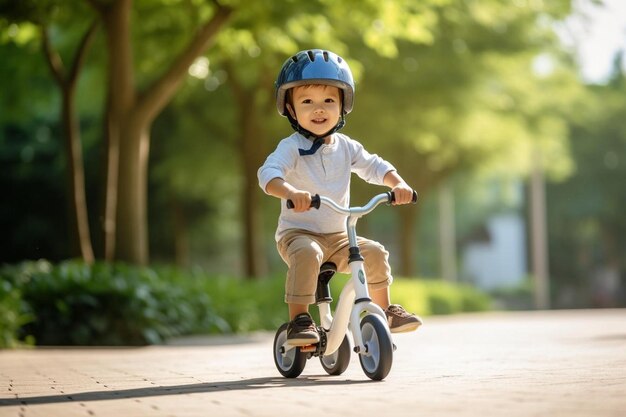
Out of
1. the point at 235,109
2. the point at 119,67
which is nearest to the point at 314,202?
the point at 119,67

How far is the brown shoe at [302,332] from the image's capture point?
21.3 feet

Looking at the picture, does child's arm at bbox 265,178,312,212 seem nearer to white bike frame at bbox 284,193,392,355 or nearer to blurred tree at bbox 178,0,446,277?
white bike frame at bbox 284,193,392,355

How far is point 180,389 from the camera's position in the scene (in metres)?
6.44

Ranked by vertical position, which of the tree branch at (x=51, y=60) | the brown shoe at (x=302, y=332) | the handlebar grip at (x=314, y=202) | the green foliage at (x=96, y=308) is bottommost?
the brown shoe at (x=302, y=332)

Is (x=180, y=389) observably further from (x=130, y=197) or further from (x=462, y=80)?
(x=462, y=80)

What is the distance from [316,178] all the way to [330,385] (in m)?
1.19

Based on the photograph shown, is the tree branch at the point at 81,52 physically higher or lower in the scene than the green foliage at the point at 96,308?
higher

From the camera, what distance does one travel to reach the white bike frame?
21.1 feet

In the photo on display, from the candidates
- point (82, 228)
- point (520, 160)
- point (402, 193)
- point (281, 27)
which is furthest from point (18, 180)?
point (402, 193)

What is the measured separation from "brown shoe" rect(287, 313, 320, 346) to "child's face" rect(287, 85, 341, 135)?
1071mm

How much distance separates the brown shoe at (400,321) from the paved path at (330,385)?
0.29 meters

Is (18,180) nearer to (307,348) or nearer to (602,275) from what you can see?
(307,348)

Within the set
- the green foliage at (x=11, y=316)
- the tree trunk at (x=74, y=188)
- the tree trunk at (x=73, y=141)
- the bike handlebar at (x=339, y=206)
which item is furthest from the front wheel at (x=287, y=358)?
the tree trunk at (x=73, y=141)

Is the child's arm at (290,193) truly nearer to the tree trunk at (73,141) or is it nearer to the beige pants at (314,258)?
the beige pants at (314,258)
